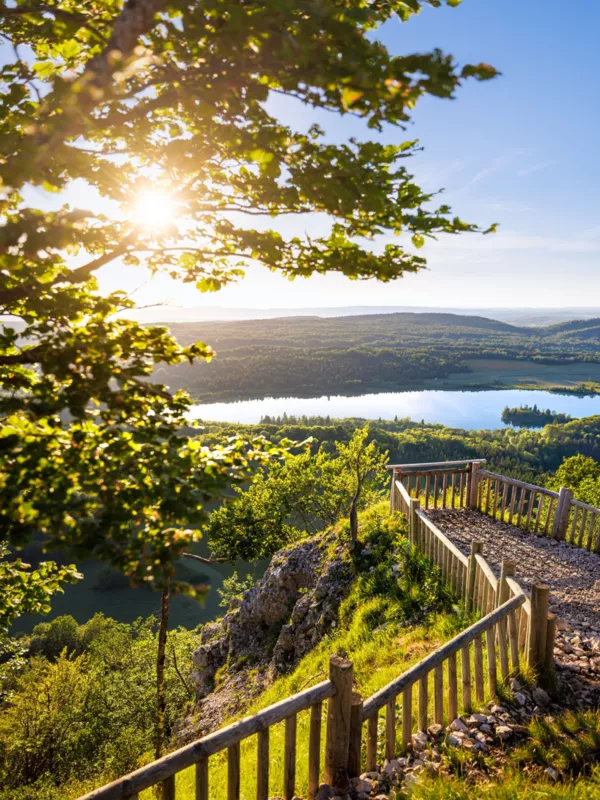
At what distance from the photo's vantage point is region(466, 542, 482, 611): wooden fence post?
752 centimetres

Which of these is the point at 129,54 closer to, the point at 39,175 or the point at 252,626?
the point at 39,175

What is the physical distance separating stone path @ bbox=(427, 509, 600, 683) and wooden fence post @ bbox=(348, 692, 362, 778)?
125 inches

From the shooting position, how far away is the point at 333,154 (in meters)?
3.13

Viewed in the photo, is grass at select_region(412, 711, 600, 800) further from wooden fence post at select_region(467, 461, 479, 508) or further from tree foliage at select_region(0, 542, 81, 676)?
wooden fence post at select_region(467, 461, 479, 508)

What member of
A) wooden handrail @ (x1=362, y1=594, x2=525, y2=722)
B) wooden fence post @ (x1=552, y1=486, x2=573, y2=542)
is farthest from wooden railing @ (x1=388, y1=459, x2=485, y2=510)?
wooden handrail @ (x1=362, y1=594, x2=525, y2=722)

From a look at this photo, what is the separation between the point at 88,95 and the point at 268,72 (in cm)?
114

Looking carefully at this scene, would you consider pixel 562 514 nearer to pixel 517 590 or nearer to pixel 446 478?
pixel 446 478

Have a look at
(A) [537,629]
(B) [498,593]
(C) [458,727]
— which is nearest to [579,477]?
(B) [498,593]

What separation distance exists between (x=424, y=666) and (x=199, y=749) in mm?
2423

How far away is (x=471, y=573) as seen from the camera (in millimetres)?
7586

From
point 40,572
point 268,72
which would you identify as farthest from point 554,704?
point 40,572

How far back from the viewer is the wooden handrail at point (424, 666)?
4465 millimetres

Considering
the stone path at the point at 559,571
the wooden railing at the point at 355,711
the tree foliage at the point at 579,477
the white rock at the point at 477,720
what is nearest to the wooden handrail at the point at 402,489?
the stone path at the point at 559,571

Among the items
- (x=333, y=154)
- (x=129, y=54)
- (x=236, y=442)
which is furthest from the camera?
(x=236, y=442)
